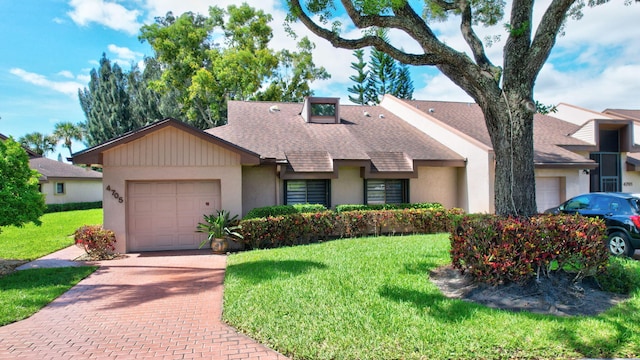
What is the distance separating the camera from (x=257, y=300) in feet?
20.2

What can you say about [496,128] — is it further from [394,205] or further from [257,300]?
[394,205]

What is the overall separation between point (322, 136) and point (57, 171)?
2484 cm

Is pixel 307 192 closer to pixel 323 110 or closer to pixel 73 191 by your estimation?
pixel 323 110

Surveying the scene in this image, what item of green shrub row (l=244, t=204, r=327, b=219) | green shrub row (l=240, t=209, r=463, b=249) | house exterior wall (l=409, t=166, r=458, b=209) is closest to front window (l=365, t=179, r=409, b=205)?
house exterior wall (l=409, t=166, r=458, b=209)

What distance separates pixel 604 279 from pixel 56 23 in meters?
16.8

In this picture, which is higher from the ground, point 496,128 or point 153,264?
point 496,128

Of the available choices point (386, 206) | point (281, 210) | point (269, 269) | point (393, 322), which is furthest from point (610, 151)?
point (393, 322)

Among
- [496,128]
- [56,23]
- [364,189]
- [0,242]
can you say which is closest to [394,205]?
[364,189]

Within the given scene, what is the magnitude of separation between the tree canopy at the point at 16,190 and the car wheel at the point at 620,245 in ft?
47.8

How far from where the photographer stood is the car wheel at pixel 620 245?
30.3 ft

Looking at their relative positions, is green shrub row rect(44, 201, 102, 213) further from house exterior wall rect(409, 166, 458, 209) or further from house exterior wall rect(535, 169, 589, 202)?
house exterior wall rect(535, 169, 589, 202)

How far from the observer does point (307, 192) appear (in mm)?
14227

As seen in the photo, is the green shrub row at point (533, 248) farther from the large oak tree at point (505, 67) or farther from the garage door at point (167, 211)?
the garage door at point (167, 211)

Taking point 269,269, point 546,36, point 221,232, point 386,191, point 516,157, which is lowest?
point 269,269
